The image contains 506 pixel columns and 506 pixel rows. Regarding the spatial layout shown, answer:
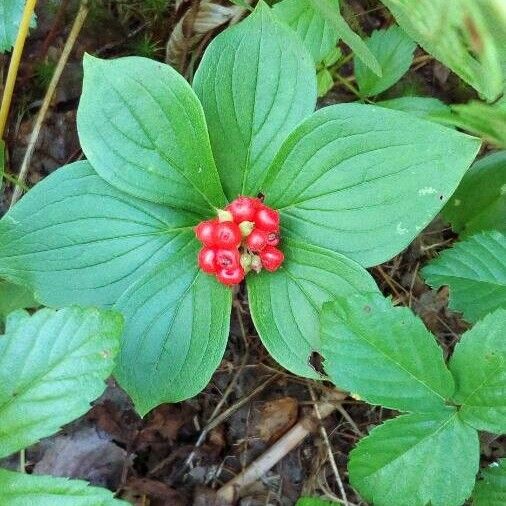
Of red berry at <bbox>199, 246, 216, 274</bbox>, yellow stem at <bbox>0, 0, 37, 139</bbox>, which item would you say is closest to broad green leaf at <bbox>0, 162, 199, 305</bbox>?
red berry at <bbox>199, 246, 216, 274</bbox>

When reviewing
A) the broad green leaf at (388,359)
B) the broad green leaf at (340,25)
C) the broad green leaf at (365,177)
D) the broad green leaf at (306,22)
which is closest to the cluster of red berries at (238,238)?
the broad green leaf at (365,177)

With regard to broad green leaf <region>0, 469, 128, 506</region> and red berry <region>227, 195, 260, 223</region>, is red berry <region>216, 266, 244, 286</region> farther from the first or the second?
broad green leaf <region>0, 469, 128, 506</region>

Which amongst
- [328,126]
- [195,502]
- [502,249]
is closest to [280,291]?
[328,126]

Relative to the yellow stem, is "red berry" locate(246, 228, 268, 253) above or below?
below

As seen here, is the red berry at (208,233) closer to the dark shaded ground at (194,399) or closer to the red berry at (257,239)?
the red berry at (257,239)

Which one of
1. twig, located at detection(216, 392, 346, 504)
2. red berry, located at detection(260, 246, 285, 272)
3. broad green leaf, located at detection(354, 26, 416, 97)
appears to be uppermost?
broad green leaf, located at detection(354, 26, 416, 97)

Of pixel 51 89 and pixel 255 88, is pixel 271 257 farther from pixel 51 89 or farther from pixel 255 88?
pixel 51 89
